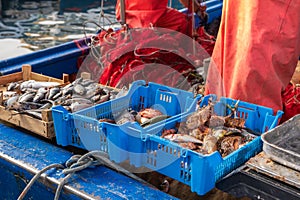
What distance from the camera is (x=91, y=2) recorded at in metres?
17.9

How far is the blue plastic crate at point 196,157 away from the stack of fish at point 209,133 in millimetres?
65

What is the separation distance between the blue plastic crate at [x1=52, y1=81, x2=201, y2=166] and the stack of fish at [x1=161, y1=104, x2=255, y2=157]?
0.10 meters

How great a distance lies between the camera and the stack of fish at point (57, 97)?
2803 mm

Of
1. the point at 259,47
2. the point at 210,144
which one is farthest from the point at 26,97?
the point at 259,47

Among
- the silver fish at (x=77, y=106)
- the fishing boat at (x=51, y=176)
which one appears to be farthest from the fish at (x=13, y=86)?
the silver fish at (x=77, y=106)

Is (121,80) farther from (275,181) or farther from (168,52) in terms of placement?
(275,181)

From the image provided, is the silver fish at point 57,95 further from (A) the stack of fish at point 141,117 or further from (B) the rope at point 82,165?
(B) the rope at point 82,165

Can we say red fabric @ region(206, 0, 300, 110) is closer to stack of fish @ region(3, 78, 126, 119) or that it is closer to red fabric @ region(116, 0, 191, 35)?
stack of fish @ region(3, 78, 126, 119)

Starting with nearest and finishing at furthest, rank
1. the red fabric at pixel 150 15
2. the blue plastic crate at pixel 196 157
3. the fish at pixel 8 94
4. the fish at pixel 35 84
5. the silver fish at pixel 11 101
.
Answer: the blue plastic crate at pixel 196 157
the silver fish at pixel 11 101
the fish at pixel 8 94
the fish at pixel 35 84
the red fabric at pixel 150 15

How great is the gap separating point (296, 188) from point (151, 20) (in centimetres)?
267

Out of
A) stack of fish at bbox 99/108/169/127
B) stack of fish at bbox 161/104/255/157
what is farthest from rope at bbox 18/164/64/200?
stack of fish at bbox 161/104/255/157

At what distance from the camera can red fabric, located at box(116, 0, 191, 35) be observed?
4.25m

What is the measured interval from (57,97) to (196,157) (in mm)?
1346

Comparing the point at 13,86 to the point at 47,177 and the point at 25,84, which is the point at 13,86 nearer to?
the point at 25,84
